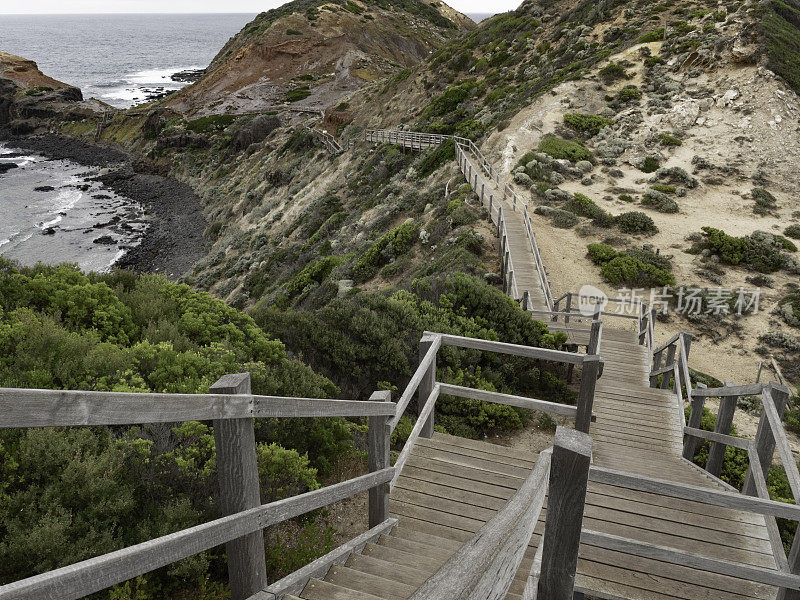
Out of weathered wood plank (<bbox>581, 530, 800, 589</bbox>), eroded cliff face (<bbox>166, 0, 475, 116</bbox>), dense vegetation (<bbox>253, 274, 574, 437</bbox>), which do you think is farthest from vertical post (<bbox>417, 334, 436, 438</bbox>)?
eroded cliff face (<bbox>166, 0, 475, 116</bbox>)

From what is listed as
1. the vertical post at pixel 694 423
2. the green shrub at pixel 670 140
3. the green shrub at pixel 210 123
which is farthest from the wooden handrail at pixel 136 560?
the green shrub at pixel 210 123

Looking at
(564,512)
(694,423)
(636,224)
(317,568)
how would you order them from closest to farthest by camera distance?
(564,512) < (317,568) < (694,423) < (636,224)

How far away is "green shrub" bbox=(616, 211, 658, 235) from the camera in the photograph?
65.8ft

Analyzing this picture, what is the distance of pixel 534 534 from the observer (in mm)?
3814

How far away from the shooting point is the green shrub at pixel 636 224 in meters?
20.0

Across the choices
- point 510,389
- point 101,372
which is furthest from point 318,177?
point 101,372

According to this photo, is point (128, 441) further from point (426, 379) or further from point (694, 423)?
point (694, 423)

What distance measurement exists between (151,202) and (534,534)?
156ft

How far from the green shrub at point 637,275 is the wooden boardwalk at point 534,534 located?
40.1ft

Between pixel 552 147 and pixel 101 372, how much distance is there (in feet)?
80.5

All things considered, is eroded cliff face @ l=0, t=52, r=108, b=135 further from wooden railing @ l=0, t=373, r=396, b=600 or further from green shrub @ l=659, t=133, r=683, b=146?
wooden railing @ l=0, t=373, r=396, b=600

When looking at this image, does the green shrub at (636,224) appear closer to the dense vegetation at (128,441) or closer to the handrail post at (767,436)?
the dense vegetation at (128,441)

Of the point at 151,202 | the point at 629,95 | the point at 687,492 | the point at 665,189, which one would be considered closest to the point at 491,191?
the point at 665,189

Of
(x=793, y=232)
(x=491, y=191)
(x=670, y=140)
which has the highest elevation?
(x=670, y=140)
